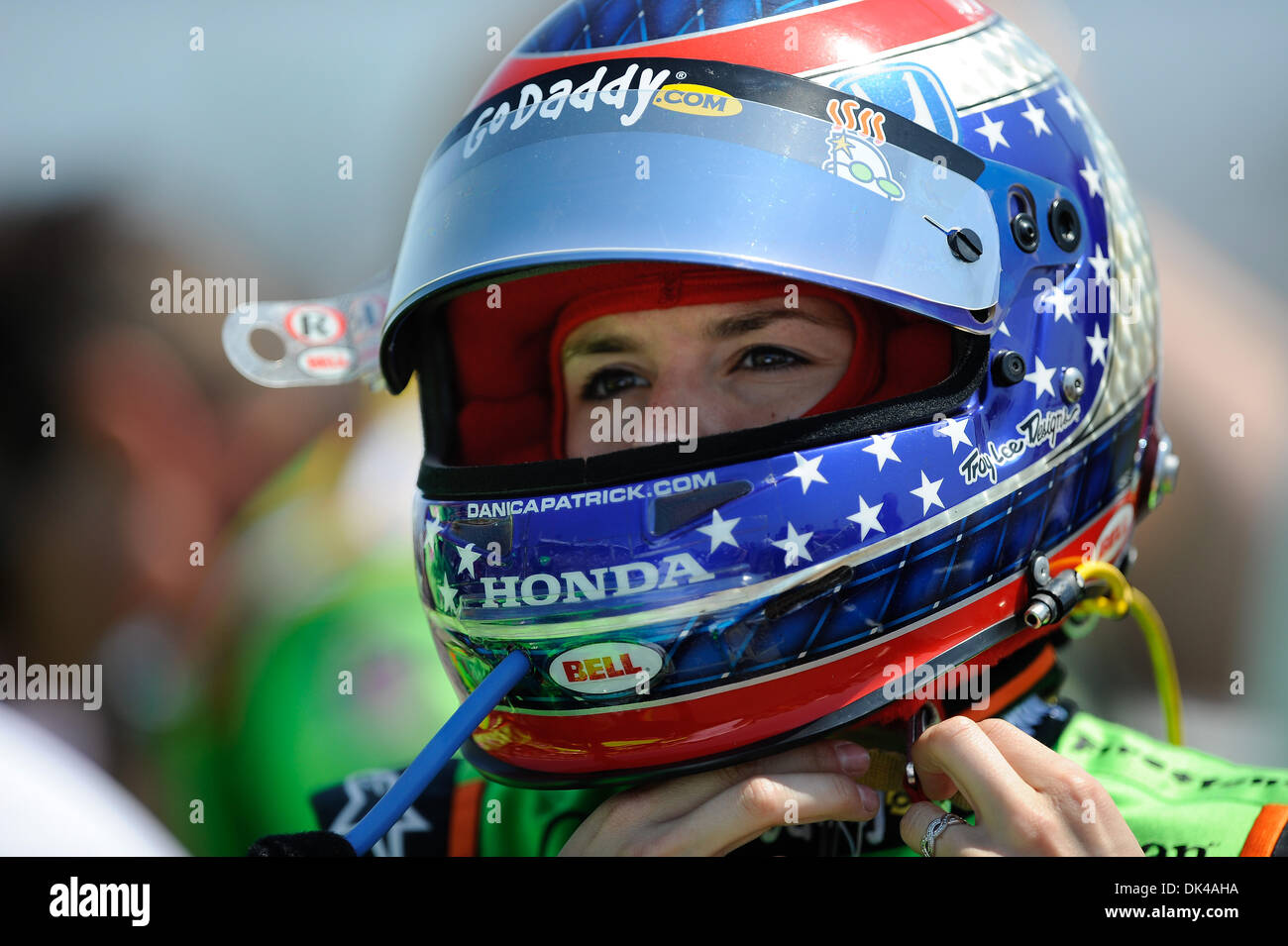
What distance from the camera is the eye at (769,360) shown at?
162 cm

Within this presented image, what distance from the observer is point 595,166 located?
1.51 m

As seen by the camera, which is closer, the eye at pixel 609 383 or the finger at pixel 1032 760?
the finger at pixel 1032 760

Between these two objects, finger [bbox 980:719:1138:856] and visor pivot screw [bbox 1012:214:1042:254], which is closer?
finger [bbox 980:719:1138:856]

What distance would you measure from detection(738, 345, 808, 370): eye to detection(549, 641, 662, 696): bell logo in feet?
1.48

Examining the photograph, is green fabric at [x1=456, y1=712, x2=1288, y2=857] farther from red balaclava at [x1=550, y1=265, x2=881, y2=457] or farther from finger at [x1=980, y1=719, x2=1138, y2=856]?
red balaclava at [x1=550, y1=265, x2=881, y2=457]

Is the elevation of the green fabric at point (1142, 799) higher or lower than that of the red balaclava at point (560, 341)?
lower

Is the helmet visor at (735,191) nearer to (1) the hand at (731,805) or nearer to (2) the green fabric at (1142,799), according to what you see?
(1) the hand at (731,805)

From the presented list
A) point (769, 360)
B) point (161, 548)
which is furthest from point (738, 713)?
point (161, 548)

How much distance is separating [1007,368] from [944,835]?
605 millimetres

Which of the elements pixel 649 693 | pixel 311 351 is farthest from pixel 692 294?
pixel 311 351

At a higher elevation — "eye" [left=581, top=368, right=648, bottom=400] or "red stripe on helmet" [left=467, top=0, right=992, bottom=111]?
"red stripe on helmet" [left=467, top=0, right=992, bottom=111]

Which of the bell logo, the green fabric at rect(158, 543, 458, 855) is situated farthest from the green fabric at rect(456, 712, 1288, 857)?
the green fabric at rect(158, 543, 458, 855)

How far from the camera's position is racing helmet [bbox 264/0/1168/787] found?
1.42 m
